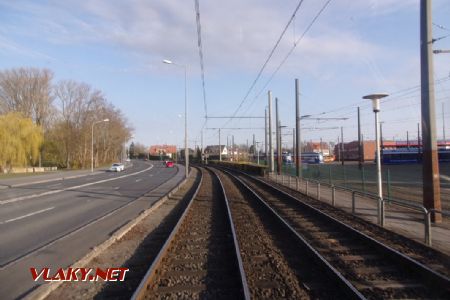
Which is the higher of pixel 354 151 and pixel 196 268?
pixel 354 151

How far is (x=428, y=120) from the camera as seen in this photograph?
13.8 m

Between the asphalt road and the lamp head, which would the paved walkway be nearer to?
the lamp head

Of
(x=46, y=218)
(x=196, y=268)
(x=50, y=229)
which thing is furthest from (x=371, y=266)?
(x=46, y=218)

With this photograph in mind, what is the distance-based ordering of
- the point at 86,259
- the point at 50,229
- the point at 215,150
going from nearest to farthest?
the point at 86,259
the point at 50,229
the point at 215,150

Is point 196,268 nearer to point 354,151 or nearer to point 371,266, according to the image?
point 371,266

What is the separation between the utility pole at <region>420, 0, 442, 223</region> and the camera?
1366 centimetres

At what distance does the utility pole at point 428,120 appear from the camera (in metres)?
13.7

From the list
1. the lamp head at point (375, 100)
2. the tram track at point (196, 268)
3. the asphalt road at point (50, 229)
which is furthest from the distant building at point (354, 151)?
the tram track at point (196, 268)

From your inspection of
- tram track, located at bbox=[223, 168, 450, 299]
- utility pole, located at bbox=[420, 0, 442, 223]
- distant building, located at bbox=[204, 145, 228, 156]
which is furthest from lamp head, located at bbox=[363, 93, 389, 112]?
distant building, located at bbox=[204, 145, 228, 156]

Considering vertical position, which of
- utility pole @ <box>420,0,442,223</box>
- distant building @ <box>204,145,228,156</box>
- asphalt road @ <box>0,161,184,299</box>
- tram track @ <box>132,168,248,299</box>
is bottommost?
tram track @ <box>132,168,248,299</box>

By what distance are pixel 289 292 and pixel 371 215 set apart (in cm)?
949

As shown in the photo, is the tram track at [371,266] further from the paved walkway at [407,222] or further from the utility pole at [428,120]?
the utility pole at [428,120]

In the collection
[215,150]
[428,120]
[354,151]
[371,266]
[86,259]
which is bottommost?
[371,266]

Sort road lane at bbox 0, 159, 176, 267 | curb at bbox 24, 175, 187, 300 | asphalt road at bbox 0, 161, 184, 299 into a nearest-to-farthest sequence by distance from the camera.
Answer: curb at bbox 24, 175, 187, 300, asphalt road at bbox 0, 161, 184, 299, road lane at bbox 0, 159, 176, 267
